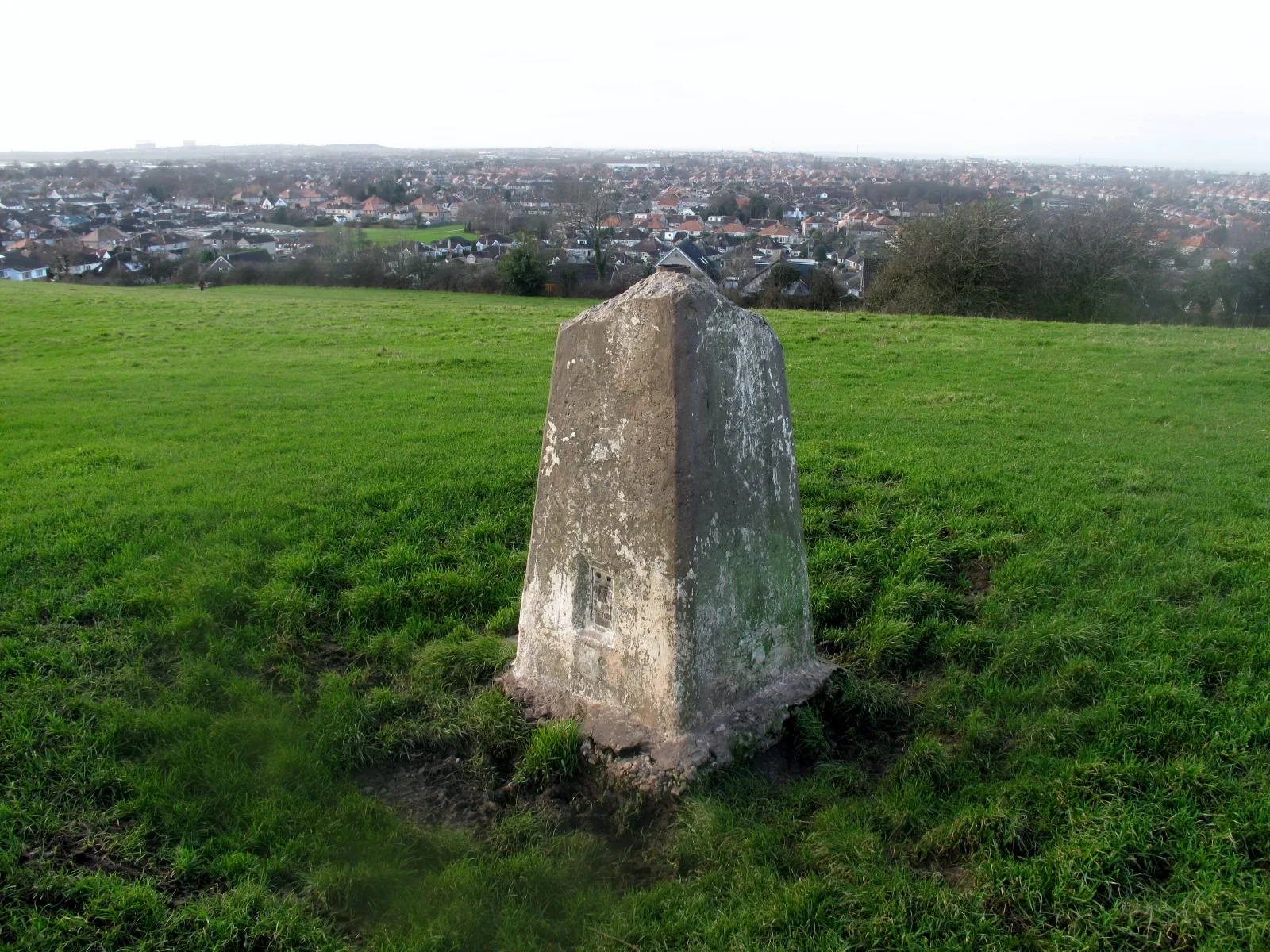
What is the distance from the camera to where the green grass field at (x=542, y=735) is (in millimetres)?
3539

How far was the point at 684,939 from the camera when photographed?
137 inches

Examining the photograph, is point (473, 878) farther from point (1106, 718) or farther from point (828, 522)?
point (828, 522)

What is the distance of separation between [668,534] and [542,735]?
52.2 inches

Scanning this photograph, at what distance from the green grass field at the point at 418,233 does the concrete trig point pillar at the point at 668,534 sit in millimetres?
46128

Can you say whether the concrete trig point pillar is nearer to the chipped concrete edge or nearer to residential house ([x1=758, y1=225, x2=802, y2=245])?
the chipped concrete edge

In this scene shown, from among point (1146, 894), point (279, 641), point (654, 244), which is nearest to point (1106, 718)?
point (1146, 894)

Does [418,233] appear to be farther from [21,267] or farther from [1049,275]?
[1049,275]

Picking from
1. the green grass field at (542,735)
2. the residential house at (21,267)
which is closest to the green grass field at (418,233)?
the residential house at (21,267)

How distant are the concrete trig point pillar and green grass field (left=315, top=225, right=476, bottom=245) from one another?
4613 cm

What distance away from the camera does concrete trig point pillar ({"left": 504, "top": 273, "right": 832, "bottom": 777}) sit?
4301mm

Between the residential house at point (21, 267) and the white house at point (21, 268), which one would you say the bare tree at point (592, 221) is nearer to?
the white house at point (21, 268)

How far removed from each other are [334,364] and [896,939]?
13532mm

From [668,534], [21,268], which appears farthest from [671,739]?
[21,268]

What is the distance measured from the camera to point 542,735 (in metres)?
4.57
